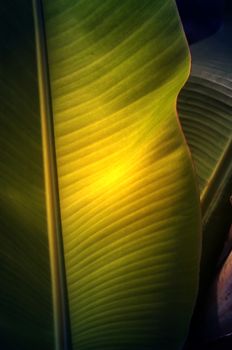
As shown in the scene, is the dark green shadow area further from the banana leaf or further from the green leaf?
the green leaf

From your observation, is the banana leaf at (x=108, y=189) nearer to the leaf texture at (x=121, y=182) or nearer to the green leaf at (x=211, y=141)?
the leaf texture at (x=121, y=182)

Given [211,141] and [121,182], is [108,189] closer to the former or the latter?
[121,182]

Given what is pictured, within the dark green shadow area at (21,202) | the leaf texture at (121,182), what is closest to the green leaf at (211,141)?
the leaf texture at (121,182)

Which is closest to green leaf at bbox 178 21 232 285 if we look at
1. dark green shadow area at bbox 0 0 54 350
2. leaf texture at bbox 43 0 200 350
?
leaf texture at bbox 43 0 200 350

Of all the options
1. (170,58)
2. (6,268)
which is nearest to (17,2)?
(170,58)

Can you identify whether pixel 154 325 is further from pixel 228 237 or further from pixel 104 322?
pixel 228 237

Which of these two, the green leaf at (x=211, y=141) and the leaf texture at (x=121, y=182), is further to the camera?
the green leaf at (x=211, y=141)

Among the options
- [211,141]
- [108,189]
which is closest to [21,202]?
[108,189]
